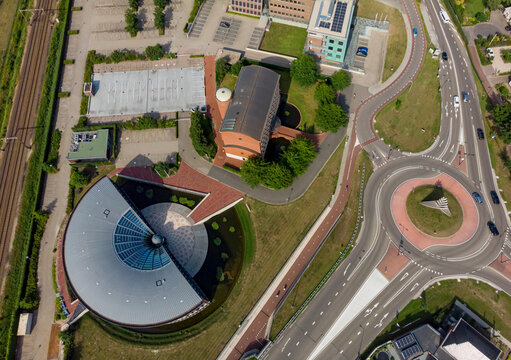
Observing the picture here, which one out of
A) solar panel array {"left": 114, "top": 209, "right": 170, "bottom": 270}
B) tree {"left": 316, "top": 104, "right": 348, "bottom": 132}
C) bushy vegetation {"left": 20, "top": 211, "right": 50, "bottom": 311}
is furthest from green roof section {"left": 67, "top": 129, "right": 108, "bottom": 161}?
tree {"left": 316, "top": 104, "right": 348, "bottom": 132}

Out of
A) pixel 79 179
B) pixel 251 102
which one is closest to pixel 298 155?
pixel 251 102

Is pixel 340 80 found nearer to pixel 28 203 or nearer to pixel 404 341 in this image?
pixel 404 341

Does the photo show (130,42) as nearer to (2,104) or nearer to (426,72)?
(2,104)

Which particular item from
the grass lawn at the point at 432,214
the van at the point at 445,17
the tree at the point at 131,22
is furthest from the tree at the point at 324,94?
the tree at the point at 131,22

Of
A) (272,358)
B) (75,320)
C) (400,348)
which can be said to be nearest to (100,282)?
(75,320)

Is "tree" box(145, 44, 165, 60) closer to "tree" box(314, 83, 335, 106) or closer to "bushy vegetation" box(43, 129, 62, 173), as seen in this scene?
"bushy vegetation" box(43, 129, 62, 173)
